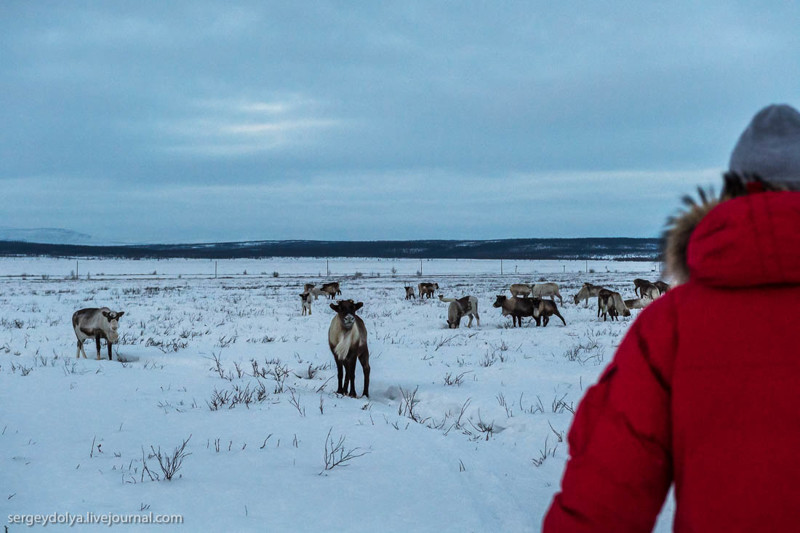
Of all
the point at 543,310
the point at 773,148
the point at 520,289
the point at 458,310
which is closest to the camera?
the point at 773,148

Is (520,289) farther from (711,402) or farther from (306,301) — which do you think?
(711,402)

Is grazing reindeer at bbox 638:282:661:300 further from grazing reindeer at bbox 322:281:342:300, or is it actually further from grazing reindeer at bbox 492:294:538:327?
grazing reindeer at bbox 322:281:342:300

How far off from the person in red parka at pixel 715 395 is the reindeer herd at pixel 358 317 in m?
6.80

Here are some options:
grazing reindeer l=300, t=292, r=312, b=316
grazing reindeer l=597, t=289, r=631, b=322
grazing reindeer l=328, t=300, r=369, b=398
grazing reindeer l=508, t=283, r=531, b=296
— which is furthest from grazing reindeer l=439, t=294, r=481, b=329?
grazing reindeer l=328, t=300, r=369, b=398

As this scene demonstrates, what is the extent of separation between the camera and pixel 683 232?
1.54m

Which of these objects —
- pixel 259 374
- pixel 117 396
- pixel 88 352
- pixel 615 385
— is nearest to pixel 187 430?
pixel 117 396

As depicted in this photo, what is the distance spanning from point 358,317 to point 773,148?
7.36 metres

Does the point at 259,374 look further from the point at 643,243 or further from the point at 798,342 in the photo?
the point at 643,243

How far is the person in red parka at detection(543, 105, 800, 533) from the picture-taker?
128 centimetres

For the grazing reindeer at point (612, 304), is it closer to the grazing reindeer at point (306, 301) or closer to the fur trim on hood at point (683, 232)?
the grazing reindeer at point (306, 301)

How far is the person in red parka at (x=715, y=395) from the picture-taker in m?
1.28

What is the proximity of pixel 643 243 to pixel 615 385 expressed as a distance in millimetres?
183157

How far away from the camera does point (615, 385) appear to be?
1.45m

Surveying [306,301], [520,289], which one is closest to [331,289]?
[306,301]
